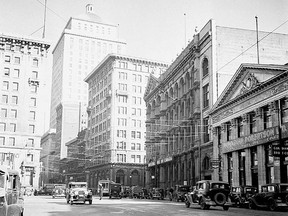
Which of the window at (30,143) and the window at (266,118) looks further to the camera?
the window at (30,143)

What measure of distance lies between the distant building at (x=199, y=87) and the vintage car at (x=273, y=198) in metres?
18.8

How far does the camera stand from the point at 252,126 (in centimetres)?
4216

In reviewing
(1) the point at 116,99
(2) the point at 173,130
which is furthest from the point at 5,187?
(1) the point at 116,99

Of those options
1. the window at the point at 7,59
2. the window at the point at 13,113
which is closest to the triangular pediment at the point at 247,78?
the window at the point at 13,113

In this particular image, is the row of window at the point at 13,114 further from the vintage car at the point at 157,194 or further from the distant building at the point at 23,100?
the vintage car at the point at 157,194

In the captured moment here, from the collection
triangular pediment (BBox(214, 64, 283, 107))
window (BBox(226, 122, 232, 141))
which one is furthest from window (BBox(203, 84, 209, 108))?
window (BBox(226, 122, 232, 141))

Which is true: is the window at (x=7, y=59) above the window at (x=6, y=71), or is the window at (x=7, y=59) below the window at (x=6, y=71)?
above

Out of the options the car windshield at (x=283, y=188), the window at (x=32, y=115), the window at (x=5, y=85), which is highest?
the window at (x=5, y=85)

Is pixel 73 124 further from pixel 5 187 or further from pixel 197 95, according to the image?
pixel 5 187

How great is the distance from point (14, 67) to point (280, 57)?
5999cm

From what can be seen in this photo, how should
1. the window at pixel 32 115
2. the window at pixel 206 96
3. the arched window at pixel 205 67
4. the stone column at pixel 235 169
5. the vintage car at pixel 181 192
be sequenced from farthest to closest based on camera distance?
the window at pixel 32 115, the arched window at pixel 205 67, the window at pixel 206 96, the vintage car at pixel 181 192, the stone column at pixel 235 169

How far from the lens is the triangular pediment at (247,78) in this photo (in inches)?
1565

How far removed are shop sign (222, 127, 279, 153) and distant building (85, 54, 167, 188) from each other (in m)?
51.4

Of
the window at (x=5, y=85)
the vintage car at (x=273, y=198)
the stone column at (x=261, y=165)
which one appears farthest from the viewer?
the window at (x=5, y=85)
